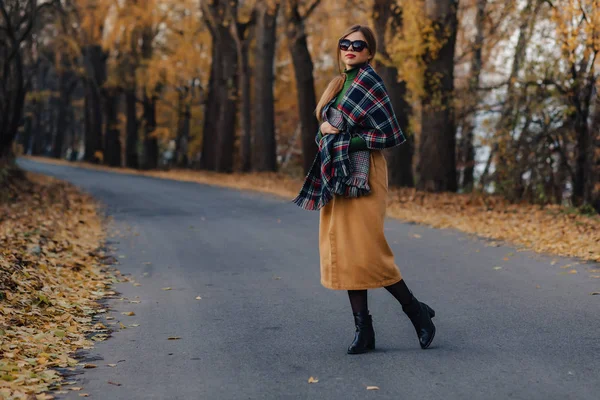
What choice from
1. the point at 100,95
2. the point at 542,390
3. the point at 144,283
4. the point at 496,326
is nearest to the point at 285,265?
the point at 144,283

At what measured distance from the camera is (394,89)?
2434cm

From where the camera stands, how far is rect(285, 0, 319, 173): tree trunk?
1093 inches

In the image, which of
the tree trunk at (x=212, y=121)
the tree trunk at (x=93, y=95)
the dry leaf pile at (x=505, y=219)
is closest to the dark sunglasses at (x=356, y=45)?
the dry leaf pile at (x=505, y=219)

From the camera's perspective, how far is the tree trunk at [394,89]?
22.8 metres

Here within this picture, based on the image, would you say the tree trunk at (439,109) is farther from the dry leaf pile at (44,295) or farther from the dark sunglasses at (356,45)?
the dark sunglasses at (356,45)

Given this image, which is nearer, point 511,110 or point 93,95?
point 511,110

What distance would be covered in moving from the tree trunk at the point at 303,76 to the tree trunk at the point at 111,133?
76.0 ft

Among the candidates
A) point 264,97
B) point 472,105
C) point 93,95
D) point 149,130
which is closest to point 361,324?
point 472,105

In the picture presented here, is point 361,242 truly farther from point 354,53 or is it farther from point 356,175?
point 354,53

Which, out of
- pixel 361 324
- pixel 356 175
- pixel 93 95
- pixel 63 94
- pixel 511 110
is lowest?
pixel 361 324

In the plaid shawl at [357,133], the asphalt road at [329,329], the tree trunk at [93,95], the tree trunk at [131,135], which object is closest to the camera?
the asphalt road at [329,329]

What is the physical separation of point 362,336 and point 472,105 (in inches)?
630

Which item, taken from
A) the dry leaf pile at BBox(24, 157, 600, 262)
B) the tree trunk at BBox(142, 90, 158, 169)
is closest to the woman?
the dry leaf pile at BBox(24, 157, 600, 262)

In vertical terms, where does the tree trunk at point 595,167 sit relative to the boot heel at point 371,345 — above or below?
above
